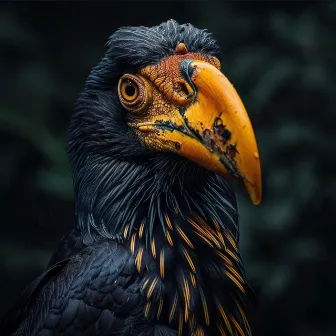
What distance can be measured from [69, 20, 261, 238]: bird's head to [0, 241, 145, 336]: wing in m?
0.27

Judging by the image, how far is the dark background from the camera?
4.94m

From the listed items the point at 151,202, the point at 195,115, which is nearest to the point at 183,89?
the point at 195,115

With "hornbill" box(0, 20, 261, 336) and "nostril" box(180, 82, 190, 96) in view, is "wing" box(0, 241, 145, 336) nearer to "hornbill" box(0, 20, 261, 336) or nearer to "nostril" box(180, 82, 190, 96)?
"hornbill" box(0, 20, 261, 336)

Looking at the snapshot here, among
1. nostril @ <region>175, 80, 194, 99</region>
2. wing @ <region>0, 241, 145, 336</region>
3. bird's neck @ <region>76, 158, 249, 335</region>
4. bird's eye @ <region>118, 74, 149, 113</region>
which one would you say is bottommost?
wing @ <region>0, 241, 145, 336</region>

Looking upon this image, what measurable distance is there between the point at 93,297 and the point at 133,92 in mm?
769

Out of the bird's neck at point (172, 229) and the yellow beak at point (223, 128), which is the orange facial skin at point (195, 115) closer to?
the yellow beak at point (223, 128)

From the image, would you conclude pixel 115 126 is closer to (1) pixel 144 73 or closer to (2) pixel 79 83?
(1) pixel 144 73

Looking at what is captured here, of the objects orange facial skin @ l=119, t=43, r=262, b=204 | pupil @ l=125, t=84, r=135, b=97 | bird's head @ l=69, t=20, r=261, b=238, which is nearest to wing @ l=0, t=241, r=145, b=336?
bird's head @ l=69, t=20, r=261, b=238

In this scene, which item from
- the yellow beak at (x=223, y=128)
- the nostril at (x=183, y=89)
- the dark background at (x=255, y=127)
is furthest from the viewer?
the dark background at (x=255, y=127)

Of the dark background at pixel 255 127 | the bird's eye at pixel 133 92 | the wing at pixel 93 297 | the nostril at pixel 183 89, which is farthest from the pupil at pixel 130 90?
the dark background at pixel 255 127

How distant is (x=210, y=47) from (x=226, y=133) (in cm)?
49

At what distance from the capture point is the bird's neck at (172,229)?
10.4 feet

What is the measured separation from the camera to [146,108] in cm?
317

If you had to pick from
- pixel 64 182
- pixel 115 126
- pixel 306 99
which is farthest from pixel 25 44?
pixel 115 126
